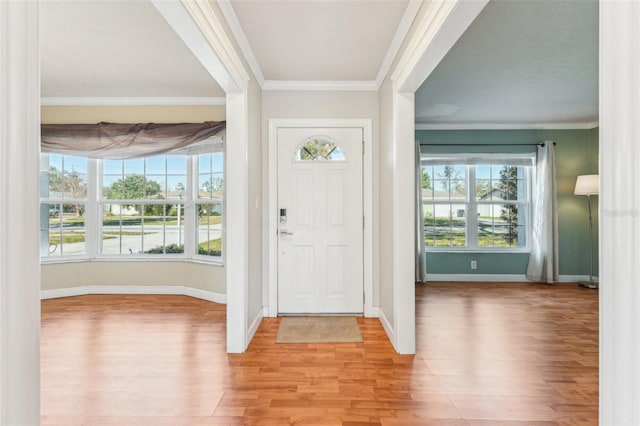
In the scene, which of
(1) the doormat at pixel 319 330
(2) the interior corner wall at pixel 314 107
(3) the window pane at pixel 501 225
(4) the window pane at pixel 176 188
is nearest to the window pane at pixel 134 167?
(4) the window pane at pixel 176 188

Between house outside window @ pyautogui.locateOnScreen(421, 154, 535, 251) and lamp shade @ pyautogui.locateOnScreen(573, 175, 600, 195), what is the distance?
0.65m

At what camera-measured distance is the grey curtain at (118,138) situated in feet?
14.2

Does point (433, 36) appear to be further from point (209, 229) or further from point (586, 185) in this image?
point (586, 185)

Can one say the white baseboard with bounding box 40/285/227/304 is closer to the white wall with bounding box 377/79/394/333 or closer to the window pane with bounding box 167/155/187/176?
the window pane with bounding box 167/155/187/176

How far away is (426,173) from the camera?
5.75m

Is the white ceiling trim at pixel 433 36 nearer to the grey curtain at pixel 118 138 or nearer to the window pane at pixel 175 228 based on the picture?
the grey curtain at pixel 118 138

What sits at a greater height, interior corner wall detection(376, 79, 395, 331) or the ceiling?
the ceiling

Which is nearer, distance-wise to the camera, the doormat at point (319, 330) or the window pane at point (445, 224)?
the doormat at point (319, 330)

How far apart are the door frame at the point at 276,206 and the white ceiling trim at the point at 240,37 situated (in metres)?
0.53

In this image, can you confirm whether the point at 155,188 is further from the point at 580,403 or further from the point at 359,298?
the point at 580,403

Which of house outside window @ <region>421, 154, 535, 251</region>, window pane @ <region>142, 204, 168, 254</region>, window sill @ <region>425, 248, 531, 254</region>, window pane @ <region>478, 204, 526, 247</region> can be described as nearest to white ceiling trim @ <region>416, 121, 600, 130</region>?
house outside window @ <region>421, 154, 535, 251</region>
